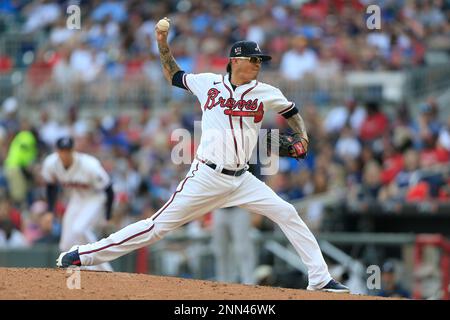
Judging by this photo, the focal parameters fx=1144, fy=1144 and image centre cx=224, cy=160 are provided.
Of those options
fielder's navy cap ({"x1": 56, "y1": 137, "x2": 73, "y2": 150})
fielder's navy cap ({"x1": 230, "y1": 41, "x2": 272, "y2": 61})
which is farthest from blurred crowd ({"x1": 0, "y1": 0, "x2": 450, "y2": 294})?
fielder's navy cap ({"x1": 230, "y1": 41, "x2": 272, "y2": 61})

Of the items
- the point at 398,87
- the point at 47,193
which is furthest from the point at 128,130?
the point at 47,193

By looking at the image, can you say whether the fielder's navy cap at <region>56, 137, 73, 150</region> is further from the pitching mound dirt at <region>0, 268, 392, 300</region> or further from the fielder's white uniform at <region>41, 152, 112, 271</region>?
the pitching mound dirt at <region>0, 268, 392, 300</region>

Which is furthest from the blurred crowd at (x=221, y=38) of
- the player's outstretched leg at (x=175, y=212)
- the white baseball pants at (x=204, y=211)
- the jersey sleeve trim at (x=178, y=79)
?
the player's outstretched leg at (x=175, y=212)

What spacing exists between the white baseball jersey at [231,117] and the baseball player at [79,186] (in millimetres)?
3617

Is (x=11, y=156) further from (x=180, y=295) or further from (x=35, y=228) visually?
(x=180, y=295)

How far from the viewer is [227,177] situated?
8.88 meters

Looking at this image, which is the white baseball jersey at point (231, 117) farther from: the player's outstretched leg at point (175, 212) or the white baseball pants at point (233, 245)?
the white baseball pants at point (233, 245)

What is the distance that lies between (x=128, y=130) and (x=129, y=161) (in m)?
1.09

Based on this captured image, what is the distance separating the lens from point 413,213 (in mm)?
14156

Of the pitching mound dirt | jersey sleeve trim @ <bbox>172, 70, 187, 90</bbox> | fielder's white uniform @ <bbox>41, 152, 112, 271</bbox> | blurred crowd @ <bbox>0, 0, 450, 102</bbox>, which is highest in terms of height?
blurred crowd @ <bbox>0, 0, 450, 102</bbox>

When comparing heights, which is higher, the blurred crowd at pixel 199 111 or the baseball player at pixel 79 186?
the blurred crowd at pixel 199 111

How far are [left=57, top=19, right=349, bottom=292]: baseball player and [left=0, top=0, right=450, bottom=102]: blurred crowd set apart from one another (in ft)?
27.9

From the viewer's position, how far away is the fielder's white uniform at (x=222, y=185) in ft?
29.0

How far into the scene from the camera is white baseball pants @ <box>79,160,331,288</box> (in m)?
8.82
